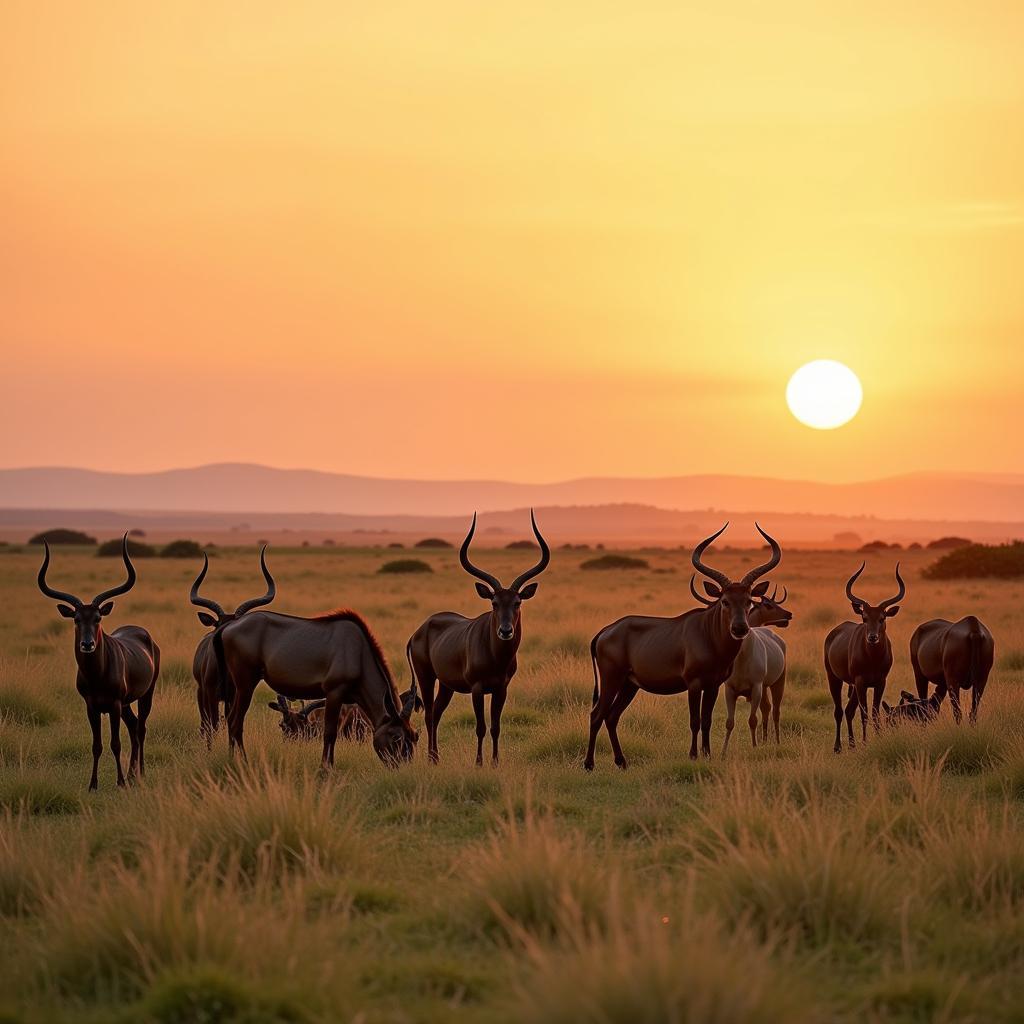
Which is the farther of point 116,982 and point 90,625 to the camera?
point 90,625

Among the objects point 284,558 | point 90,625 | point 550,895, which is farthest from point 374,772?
point 284,558

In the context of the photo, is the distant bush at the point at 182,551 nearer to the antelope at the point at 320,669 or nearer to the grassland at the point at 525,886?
the grassland at the point at 525,886

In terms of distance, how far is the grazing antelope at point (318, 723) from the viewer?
1530 cm

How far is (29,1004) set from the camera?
641 cm

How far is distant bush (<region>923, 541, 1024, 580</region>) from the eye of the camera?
2179 inches

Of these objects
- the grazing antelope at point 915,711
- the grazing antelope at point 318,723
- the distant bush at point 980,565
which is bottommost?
the grazing antelope at point 318,723

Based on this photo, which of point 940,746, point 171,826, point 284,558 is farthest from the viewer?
point 284,558

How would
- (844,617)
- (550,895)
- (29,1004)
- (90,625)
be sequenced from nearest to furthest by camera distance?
(29,1004) < (550,895) < (90,625) < (844,617)

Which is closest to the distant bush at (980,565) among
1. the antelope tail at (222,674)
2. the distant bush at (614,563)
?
the distant bush at (614,563)

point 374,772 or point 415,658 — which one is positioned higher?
point 415,658

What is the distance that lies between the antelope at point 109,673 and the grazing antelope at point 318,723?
93.2 inches

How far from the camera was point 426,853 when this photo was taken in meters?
9.49

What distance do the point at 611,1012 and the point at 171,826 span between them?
444 cm

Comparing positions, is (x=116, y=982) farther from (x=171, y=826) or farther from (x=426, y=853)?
(x=426, y=853)
